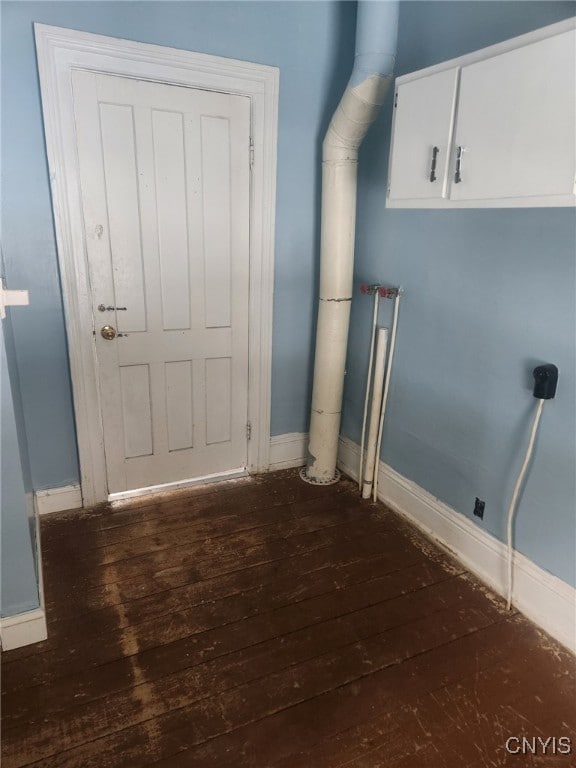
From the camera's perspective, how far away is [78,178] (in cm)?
217

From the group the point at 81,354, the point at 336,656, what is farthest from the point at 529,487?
the point at 81,354

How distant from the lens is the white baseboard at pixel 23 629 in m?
1.72

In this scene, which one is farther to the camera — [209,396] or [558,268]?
[209,396]

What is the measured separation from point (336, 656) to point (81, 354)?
1699 millimetres

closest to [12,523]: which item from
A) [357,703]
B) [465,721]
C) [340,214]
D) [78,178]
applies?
[357,703]

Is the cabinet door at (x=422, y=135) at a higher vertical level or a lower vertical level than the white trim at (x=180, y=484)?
higher

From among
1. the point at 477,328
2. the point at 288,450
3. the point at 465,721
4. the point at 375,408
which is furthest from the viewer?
the point at 288,450

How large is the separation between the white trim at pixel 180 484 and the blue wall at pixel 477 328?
883 mm

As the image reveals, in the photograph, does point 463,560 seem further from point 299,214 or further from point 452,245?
point 299,214

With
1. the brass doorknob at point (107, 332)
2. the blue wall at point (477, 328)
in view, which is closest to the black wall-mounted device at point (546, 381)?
the blue wall at point (477, 328)

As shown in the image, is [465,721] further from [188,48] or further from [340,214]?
[188,48]

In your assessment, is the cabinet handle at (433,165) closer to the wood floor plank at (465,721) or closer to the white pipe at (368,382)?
the white pipe at (368,382)

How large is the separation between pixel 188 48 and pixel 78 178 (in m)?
0.76

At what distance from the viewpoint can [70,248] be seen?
222 centimetres
